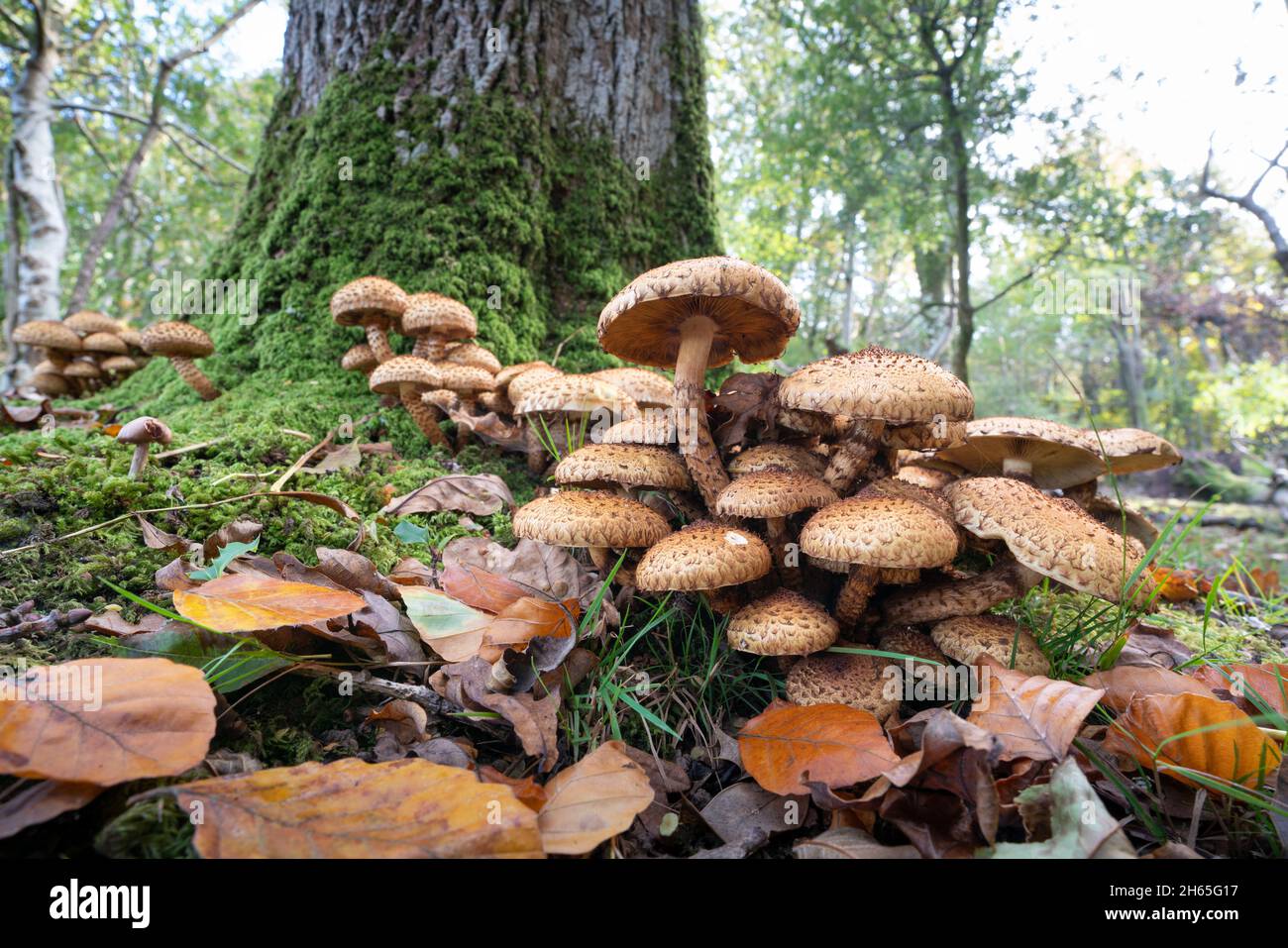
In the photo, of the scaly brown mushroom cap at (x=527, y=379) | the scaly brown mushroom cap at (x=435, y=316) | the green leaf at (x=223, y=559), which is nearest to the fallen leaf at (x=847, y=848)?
the green leaf at (x=223, y=559)

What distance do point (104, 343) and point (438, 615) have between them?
466 cm

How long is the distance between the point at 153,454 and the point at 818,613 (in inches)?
108

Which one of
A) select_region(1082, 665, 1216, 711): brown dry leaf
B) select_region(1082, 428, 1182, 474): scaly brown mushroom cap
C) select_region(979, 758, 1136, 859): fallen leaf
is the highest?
select_region(1082, 428, 1182, 474): scaly brown mushroom cap

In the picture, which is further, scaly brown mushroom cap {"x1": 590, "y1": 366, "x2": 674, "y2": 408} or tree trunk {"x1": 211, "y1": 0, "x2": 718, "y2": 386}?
tree trunk {"x1": 211, "y1": 0, "x2": 718, "y2": 386}

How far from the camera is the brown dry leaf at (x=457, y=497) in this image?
8.89 feet

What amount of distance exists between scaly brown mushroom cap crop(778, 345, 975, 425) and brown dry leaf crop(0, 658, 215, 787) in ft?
5.43

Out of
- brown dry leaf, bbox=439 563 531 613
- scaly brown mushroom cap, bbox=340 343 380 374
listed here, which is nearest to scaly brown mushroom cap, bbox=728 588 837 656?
brown dry leaf, bbox=439 563 531 613

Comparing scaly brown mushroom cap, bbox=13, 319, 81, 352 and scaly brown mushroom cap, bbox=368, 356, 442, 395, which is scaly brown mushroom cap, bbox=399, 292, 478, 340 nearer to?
scaly brown mushroom cap, bbox=368, 356, 442, 395

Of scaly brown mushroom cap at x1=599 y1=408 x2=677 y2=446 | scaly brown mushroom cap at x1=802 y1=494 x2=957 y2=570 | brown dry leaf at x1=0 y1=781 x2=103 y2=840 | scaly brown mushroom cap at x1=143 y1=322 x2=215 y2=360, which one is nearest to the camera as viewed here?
brown dry leaf at x1=0 y1=781 x2=103 y2=840

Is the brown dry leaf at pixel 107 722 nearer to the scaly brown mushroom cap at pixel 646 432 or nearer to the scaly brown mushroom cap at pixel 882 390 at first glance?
the scaly brown mushroom cap at pixel 646 432

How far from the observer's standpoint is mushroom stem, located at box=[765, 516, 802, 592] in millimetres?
2117

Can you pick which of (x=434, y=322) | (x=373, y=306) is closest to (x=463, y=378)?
(x=434, y=322)
